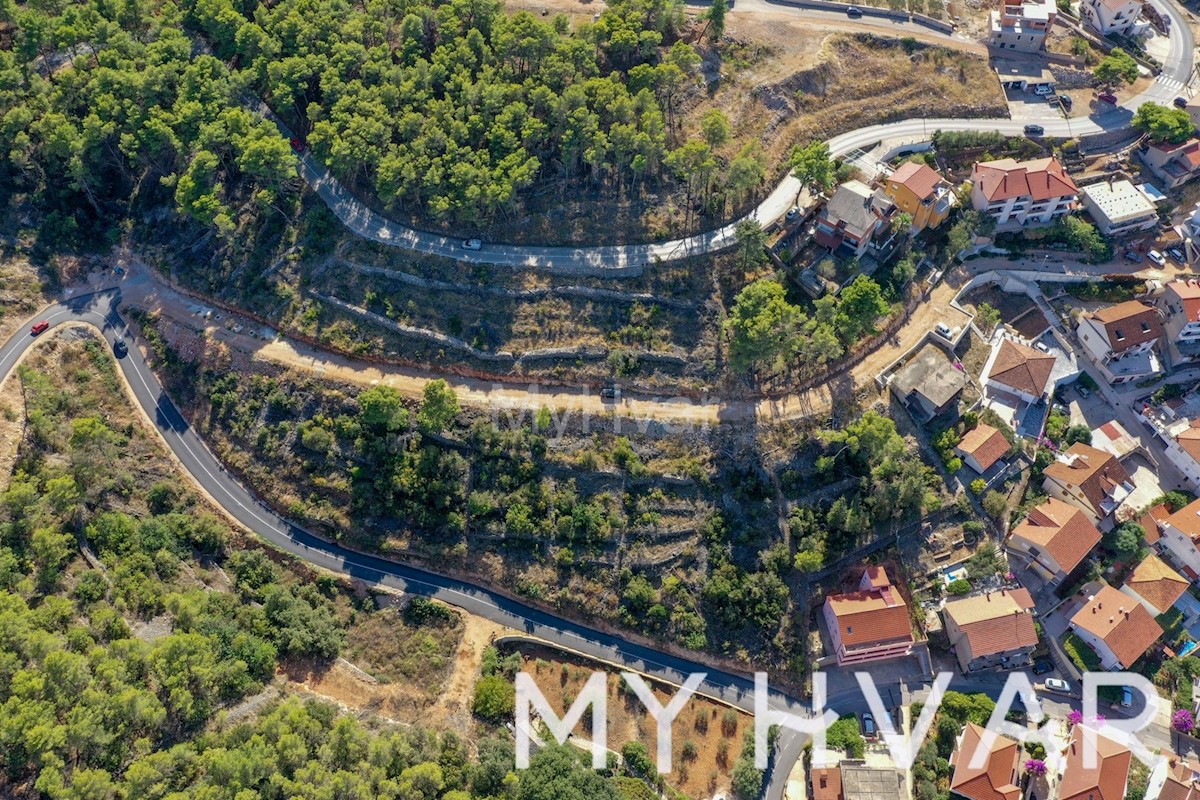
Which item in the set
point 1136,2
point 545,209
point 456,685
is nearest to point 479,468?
point 456,685

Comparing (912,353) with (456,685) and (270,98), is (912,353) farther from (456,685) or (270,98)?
(270,98)

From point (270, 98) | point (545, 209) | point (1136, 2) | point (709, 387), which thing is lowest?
point (709, 387)

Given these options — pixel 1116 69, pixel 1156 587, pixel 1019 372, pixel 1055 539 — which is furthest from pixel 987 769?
pixel 1116 69

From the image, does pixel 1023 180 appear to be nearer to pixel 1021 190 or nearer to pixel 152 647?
pixel 1021 190

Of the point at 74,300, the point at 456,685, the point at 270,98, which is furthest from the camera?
the point at 270,98

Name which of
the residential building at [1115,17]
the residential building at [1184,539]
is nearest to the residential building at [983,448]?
the residential building at [1184,539]

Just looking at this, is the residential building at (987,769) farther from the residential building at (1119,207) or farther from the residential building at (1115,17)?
the residential building at (1115,17)

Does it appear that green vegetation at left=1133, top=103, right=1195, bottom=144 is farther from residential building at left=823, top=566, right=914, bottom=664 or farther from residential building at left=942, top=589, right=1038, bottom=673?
residential building at left=823, top=566, right=914, bottom=664
